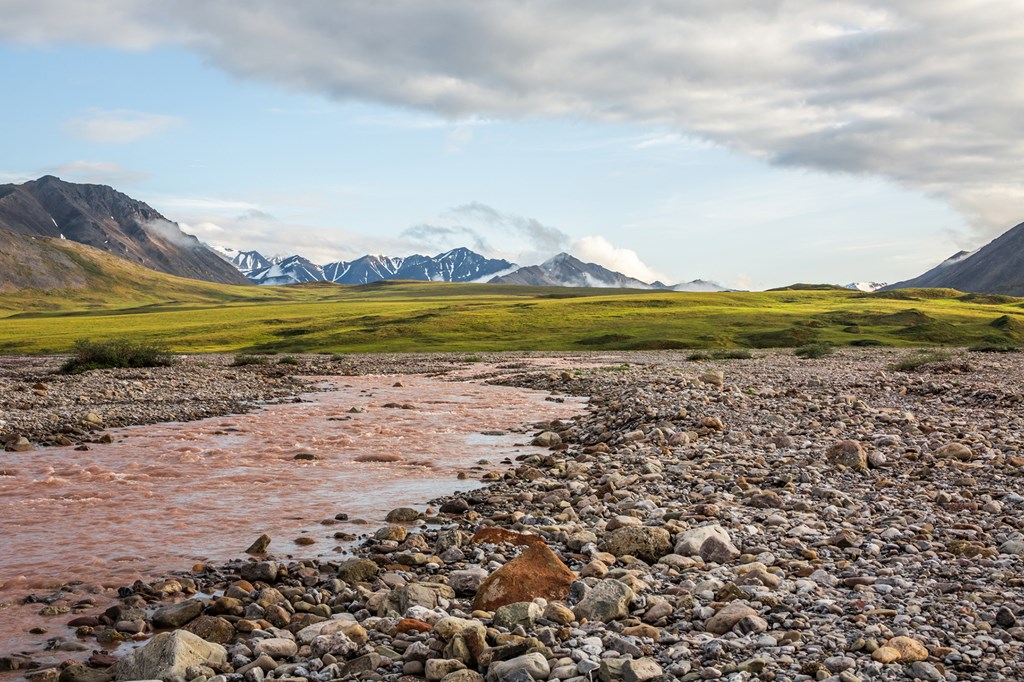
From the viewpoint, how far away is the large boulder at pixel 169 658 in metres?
7.78

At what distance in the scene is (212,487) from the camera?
18188 mm

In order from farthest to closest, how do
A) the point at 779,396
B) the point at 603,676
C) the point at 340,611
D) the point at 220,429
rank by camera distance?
the point at 779,396 < the point at 220,429 < the point at 340,611 < the point at 603,676

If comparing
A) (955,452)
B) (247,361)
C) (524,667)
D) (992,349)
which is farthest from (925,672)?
(992,349)

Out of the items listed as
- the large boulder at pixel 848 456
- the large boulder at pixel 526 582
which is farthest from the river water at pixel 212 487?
the large boulder at pixel 848 456

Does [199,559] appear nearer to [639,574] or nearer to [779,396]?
[639,574]

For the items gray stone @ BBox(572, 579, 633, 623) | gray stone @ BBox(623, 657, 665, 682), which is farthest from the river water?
gray stone @ BBox(623, 657, 665, 682)

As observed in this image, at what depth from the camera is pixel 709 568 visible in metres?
10.5

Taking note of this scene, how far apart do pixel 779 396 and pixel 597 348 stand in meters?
61.0

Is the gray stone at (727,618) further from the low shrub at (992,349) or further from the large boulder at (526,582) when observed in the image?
the low shrub at (992,349)

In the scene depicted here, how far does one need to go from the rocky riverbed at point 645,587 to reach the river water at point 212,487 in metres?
1.01

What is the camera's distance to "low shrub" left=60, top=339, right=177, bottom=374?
169 feet

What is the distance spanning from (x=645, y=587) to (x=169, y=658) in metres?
5.53

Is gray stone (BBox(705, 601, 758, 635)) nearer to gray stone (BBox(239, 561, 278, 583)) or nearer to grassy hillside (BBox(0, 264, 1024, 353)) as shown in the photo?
gray stone (BBox(239, 561, 278, 583))

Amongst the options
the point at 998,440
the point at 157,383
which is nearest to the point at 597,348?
the point at 157,383
